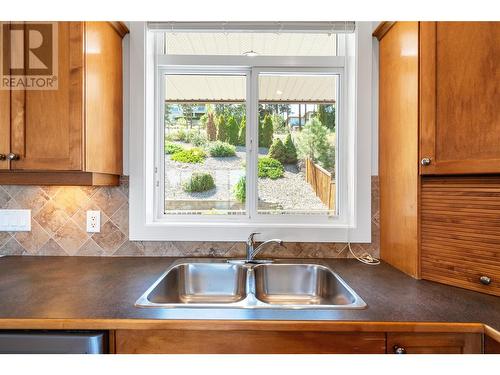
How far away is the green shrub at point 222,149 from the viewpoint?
1780 mm

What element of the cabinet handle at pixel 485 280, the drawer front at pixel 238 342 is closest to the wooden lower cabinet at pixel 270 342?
the drawer front at pixel 238 342

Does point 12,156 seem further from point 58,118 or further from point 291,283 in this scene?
point 291,283

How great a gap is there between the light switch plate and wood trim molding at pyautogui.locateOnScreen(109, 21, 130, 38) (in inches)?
40.9

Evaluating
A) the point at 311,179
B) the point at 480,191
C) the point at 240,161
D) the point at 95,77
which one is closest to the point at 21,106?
the point at 95,77

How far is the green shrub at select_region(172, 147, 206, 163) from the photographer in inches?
70.4

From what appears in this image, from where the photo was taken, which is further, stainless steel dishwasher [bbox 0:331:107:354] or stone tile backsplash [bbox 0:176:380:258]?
stone tile backsplash [bbox 0:176:380:258]

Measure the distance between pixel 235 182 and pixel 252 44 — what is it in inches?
30.9

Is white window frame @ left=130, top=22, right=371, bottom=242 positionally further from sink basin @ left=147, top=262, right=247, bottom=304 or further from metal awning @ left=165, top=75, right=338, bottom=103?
sink basin @ left=147, top=262, right=247, bottom=304

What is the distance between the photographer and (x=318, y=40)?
1775 mm

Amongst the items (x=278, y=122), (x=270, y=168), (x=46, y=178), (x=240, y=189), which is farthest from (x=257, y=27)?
(x=46, y=178)

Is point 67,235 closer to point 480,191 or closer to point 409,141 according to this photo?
point 409,141

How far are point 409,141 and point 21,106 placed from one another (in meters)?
1.61

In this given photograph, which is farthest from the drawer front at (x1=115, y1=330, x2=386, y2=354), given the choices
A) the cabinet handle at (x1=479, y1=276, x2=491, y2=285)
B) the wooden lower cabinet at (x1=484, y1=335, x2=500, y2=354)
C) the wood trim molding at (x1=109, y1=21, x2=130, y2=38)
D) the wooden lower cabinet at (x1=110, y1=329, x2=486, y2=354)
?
the wood trim molding at (x1=109, y1=21, x2=130, y2=38)
